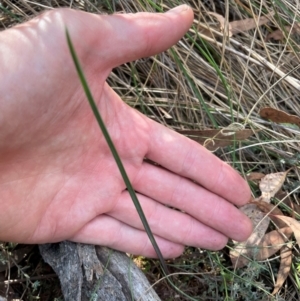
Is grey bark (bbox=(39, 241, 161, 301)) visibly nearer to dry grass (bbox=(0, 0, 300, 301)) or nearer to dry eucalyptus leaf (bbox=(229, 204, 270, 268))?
dry grass (bbox=(0, 0, 300, 301))

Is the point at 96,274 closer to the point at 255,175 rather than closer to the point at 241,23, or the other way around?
the point at 255,175

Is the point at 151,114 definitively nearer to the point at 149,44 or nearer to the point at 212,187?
the point at 212,187

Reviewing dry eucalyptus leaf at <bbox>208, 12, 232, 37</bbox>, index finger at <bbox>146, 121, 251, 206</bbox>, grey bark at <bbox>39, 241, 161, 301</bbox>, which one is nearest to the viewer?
grey bark at <bbox>39, 241, 161, 301</bbox>

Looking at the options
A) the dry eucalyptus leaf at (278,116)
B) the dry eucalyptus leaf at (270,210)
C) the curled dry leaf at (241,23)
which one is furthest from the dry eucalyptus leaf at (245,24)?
the dry eucalyptus leaf at (270,210)

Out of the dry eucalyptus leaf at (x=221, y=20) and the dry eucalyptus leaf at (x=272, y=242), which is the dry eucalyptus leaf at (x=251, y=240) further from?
the dry eucalyptus leaf at (x=221, y=20)

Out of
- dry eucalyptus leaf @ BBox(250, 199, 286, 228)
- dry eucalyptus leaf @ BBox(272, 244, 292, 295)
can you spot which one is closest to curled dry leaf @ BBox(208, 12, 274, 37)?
dry eucalyptus leaf @ BBox(250, 199, 286, 228)

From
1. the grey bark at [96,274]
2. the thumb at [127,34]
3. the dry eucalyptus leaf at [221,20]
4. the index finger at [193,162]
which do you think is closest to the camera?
the thumb at [127,34]

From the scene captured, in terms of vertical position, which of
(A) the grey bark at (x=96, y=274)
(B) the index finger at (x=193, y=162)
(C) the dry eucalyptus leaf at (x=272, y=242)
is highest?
(B) the index finger at (x=193, y=162)
